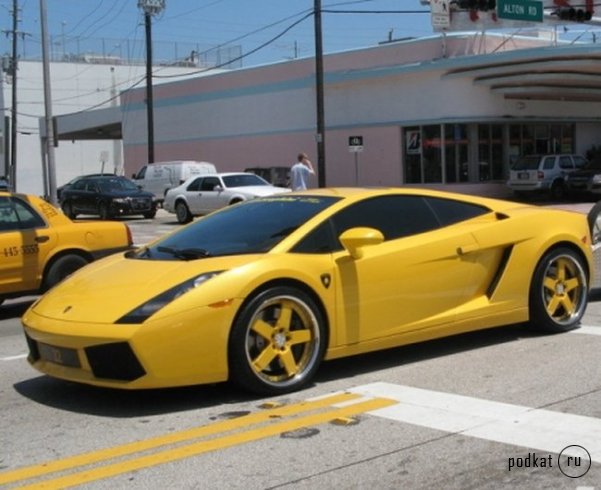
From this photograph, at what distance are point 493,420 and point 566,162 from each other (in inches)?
1097

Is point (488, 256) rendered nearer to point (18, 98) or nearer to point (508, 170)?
point (508, 170)

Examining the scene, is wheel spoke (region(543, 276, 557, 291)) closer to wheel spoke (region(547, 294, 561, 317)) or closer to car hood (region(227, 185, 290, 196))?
wheel spoke (region(547, 294, 561, 317))

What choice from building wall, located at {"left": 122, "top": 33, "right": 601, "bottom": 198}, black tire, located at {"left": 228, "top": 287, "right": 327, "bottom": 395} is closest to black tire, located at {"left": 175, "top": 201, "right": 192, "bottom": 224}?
building wall, located at {"left": 122, "top": 33, "right": 601, "bottom": 198}

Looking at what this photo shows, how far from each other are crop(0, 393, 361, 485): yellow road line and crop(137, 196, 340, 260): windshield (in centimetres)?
113

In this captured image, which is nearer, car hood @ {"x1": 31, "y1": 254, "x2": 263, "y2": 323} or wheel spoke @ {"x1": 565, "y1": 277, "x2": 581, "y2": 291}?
car hood @ {"x1": 31, "y1": 254, "x2": 263, "y2": 323}

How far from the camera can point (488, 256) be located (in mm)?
6723

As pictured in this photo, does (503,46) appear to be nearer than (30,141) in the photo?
Yes

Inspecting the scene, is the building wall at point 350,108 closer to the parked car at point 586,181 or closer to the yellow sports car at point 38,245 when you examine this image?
the parked car at point 586,181

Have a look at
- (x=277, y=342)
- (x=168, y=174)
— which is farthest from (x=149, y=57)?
(x=277, y=342)

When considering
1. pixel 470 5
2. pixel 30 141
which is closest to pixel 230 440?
pixel 470 5

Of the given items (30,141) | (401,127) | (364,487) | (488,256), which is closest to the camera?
(364,487)

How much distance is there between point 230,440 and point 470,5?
20945mm

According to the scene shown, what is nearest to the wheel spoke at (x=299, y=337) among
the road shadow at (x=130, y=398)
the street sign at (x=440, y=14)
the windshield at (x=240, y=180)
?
the road shadow at (x=130, y=398)

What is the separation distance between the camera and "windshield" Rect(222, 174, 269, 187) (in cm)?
2505
